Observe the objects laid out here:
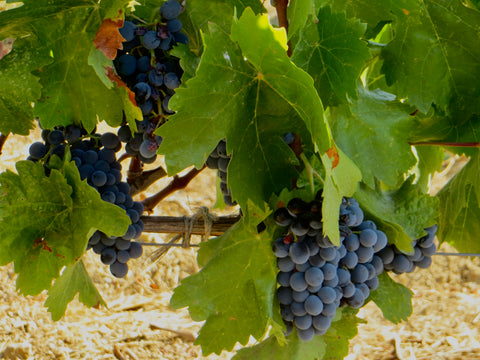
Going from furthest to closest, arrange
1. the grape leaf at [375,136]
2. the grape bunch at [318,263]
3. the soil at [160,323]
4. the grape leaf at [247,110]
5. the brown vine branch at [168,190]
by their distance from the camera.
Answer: the soil at [160,323] < the brown vine branch at [168,190] < the grape leaf at [375,136] < the grape bunch at [318,263] < the grape leaf at [247,110]

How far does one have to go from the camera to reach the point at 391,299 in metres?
0.89

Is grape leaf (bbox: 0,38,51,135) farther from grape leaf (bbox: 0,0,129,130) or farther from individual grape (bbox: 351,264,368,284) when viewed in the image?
individual grape (bbox: 351,264,368,284)

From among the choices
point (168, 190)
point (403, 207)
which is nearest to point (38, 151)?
point (168, 190)

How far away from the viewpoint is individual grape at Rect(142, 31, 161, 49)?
0.76 m

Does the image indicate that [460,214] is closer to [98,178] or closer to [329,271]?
[329,271]

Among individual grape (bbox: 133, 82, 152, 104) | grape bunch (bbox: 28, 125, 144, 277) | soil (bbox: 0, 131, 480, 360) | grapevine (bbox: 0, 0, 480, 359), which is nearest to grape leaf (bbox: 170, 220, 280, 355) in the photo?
grapevine (bbox: 0, 0, 480, 359)

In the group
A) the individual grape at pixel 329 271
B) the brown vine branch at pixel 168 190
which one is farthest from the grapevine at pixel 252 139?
the brown vine branch at pixel 168 190

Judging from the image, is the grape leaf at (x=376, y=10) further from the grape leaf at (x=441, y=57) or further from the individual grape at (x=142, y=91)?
the individual grape at (x=142, y=91)

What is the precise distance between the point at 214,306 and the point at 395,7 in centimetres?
48

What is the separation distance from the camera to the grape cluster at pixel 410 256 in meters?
0.86

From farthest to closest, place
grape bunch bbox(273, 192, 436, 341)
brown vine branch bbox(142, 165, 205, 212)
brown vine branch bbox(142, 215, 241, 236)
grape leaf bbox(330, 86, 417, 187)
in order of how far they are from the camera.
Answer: brown vine branch bbox(142, 165, 205, 212) < brown vine branch bbox(142, 215, 241, 236) < grape leaf bbox(330, 86, 417, 187) < grape bunch bbox(273, 192, 436, 341)

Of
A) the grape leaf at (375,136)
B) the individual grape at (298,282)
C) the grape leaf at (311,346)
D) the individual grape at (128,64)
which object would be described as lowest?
the grape leaf at (311,346)

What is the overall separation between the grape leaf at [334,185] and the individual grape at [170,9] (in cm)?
29

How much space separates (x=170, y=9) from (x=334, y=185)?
0.32 meters
